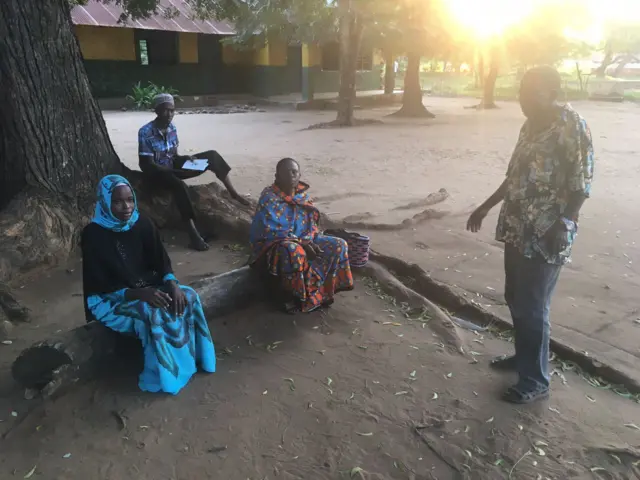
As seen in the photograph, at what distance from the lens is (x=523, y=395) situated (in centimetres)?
307

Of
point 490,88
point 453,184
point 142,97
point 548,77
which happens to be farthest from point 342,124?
point 548,77

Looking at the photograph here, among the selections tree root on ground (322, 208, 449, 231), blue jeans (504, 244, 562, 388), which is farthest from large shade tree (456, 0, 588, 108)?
blue jeans (504, 244, 562, 388)

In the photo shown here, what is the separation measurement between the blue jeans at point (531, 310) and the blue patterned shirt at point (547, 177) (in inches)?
3.7

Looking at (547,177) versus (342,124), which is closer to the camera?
(547,177)

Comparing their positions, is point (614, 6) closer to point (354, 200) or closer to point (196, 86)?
point (196, 86)

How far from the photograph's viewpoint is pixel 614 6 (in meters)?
31.0

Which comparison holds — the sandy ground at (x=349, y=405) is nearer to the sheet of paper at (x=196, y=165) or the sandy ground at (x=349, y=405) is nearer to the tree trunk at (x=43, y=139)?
the tree trunk at (x=43, y=139)

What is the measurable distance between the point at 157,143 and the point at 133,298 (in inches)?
113

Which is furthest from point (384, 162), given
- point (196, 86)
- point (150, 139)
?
point (196, 86)

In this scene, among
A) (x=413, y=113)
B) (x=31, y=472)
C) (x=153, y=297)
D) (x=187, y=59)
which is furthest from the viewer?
(x=187, y=59)

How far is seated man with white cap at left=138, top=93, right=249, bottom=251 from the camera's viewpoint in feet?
17.7

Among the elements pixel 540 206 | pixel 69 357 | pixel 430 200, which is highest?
pixel 540 206

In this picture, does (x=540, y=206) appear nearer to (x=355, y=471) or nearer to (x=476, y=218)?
(x=476, y=218)

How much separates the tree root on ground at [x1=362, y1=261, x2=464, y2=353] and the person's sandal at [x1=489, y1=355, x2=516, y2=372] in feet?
0.86
